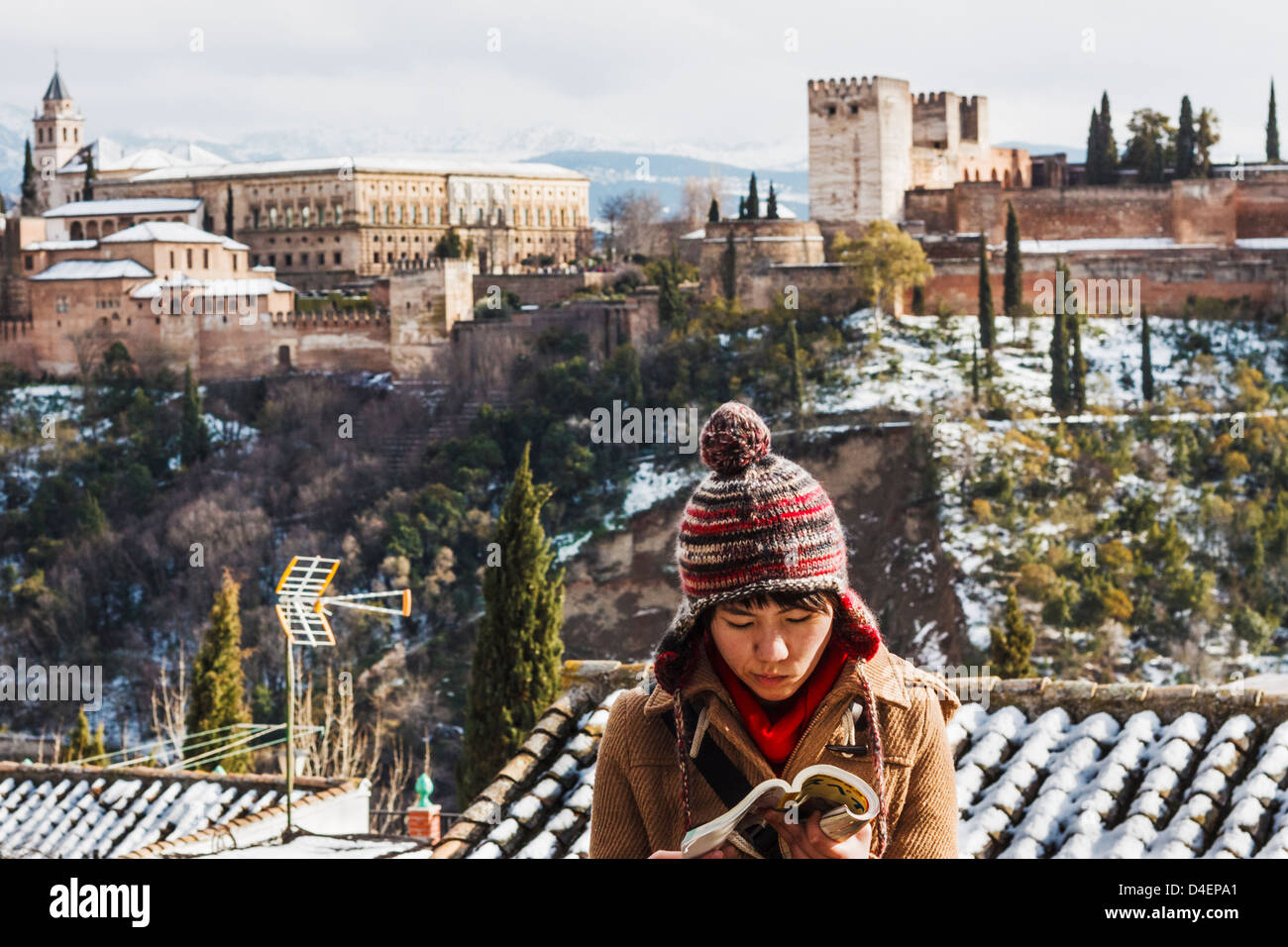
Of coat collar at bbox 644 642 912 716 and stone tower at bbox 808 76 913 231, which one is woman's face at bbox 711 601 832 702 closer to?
coat collar at bbox 644 642 912 716

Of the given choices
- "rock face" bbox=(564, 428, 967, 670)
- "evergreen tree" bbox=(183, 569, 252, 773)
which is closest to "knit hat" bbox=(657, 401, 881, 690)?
"evergreen tree" bbox=(183, 569, 252, 773)

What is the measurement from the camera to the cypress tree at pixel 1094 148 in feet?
117

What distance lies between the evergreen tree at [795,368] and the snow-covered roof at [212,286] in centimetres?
1158

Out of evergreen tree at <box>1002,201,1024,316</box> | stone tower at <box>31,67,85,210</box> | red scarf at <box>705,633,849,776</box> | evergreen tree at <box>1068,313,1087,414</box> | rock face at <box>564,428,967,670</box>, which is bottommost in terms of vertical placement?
rock face at <box>564,428,967,670</box>

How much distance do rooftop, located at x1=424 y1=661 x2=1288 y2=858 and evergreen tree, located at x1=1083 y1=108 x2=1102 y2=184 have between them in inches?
1267

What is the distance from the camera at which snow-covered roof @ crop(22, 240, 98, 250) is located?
39.5m

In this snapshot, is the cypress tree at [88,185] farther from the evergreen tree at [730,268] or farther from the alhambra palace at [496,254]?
the evergreen tree at [730,268]

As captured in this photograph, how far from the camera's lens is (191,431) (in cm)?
3453

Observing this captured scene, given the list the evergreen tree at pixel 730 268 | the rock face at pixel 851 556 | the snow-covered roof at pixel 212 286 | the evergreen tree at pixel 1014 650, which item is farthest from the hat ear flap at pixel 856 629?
the snow-covered roof at pixel 212 286

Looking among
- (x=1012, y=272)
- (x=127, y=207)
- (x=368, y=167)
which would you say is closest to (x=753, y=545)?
(x=1012, y=272)

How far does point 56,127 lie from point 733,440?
5461cm

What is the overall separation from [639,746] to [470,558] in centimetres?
2766

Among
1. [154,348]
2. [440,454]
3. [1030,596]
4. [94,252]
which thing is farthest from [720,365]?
[94,252]

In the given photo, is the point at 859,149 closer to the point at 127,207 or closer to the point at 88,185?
the point at 127,207
